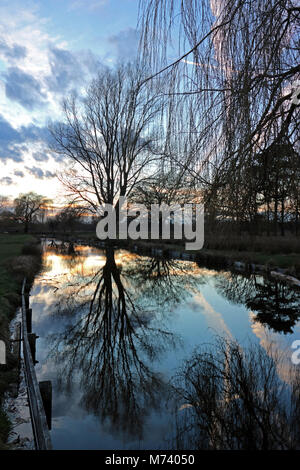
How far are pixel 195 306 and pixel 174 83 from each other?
23.3 ft

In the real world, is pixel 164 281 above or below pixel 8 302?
below

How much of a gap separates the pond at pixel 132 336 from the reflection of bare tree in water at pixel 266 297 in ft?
0.08

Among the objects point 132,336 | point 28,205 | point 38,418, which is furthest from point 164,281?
point 28,205

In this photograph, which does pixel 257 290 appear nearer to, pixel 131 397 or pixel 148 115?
pixel 131 397

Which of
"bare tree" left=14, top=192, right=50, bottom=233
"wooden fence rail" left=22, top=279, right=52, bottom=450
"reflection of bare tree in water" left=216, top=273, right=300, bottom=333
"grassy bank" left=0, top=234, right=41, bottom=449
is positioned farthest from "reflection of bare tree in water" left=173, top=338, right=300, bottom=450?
"bare tree" left=14, top=192, right=50, bottom=233

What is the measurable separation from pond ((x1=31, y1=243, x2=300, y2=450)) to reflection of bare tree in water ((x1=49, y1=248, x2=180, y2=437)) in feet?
Result: 0.05

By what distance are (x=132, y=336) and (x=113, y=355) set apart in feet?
3.45

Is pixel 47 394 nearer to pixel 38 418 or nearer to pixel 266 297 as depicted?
pixel 38 418

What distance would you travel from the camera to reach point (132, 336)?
20.8ft

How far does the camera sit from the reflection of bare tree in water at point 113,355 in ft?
12.5

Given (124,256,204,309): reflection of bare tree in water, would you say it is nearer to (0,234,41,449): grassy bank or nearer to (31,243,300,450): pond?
(31,243,300,450): pond

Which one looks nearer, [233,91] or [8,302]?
[233,91]

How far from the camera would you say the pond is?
11.3ft

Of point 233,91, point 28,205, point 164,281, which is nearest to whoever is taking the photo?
point 233,91
